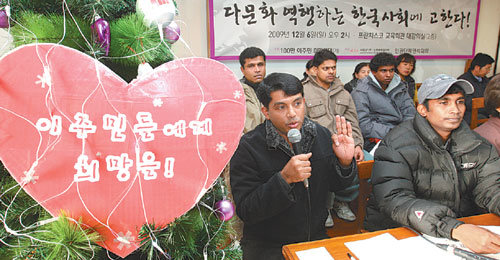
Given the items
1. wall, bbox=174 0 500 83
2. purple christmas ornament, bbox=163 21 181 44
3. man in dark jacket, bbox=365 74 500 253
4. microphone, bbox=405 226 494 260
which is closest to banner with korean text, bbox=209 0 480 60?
wall, bbox=174 0 500 83

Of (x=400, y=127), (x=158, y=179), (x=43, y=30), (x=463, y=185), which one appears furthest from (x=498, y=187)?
(x=43, y=30)

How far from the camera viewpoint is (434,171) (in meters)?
1.20

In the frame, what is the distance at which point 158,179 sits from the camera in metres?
0.60

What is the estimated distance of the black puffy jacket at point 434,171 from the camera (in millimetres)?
1146

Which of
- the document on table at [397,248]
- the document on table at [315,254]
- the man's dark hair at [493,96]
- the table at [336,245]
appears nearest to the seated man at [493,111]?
the man's dark hair at [493,96]

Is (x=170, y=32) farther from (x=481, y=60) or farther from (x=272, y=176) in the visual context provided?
(x=481, y=60)

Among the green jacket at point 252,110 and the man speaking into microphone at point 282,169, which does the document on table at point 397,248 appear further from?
the green jacket at point 252,110

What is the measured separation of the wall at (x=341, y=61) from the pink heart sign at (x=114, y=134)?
5.56 ft

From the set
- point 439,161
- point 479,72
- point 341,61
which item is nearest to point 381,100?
point 341,61

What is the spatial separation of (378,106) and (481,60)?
196 centimetres

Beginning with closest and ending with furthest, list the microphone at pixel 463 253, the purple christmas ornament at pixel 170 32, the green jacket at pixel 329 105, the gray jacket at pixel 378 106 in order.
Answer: the purple christmas ornament at pixel 170 32 < the microphone at pixel 463 253 < the green jacket at pixel 329 105 < the gray jacket at pixel 378 106

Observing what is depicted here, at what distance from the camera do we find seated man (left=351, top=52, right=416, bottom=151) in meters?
2.61

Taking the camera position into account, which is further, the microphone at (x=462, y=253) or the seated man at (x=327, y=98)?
the seated man at (x=327, y=98)

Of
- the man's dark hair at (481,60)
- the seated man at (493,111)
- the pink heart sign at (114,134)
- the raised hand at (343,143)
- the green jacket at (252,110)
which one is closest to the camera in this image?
the pink heart sign at (114,134)
